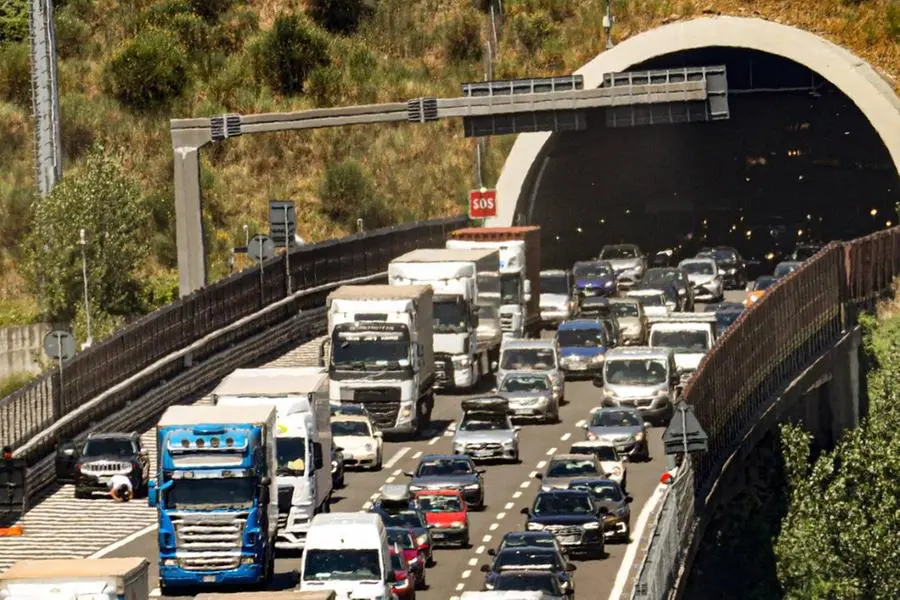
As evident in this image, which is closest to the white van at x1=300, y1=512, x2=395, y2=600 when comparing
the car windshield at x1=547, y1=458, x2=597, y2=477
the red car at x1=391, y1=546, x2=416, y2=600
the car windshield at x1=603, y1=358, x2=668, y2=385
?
the red car at x1=391, y1=546, x2=416, y2=600

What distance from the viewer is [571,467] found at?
48.4m

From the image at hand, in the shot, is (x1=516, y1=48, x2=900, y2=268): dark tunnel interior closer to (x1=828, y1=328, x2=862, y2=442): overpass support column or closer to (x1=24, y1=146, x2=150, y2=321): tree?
(x1=828, y1=328, x2=862, y2=442): overpass support column

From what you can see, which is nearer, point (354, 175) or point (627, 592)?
point (627, 592)

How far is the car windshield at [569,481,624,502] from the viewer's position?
45344mm

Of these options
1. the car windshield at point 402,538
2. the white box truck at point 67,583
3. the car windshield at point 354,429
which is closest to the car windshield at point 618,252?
the car windshield at point 354,429

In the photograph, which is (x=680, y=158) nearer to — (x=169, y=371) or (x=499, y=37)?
(x=499, y=37)

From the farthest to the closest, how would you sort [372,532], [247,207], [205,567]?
[247,207] → [205,567] → [372,532]

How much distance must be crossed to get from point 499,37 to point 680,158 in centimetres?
1130

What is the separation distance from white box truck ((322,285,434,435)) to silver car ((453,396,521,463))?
7.56 ft

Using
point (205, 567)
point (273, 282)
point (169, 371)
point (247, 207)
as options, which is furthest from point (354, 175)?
point (205, 567)

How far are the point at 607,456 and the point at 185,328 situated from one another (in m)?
15.9

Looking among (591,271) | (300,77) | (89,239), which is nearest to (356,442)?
(89,239)

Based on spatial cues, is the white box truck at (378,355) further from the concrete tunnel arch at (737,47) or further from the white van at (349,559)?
the concrete tunnel arch at (737,47)

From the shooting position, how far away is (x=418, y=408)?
5744 cm
